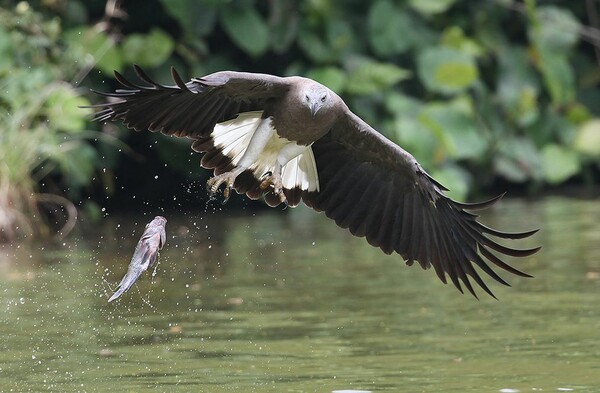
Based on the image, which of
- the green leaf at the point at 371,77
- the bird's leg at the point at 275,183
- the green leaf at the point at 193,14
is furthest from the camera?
the green leaf at the point at 371,77

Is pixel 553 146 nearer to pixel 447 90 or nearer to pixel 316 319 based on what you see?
pixel 447 90

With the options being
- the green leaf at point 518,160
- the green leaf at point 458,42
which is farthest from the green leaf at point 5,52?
the green leaf at point 518,160

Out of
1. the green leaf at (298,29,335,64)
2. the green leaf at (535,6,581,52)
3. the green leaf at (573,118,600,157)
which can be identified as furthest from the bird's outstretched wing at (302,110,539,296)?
the green leaf at (535,6,581,52)

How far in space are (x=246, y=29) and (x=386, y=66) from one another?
1.72 meters

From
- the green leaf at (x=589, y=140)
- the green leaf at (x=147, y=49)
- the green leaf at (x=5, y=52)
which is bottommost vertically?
the green leaf at (x=5, y=52)

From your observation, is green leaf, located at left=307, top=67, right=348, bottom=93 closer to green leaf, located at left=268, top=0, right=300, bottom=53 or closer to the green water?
green leaf, located at left=268, top=0, right=300, bottom=53

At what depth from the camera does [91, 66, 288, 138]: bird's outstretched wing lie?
5766 mm

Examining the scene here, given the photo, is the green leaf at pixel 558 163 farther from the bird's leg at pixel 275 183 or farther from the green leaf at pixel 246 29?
the bird's leg at pixel 275 183

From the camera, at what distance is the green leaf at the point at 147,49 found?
13914 millimetres

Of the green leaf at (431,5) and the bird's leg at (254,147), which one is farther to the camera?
the green leaf at (431,5)

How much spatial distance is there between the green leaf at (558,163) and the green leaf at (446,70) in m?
1.31

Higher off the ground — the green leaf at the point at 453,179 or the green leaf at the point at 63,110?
the green leaf at the point at 453,179

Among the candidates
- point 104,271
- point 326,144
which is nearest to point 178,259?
point 104,271

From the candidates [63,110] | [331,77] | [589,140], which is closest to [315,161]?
[63,110]
